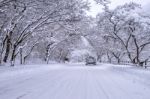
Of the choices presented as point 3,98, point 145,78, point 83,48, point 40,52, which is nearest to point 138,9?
point 145,78

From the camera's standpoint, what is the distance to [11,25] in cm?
2100

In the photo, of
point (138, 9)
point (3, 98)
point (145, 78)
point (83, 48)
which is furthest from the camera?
point (83, 48)

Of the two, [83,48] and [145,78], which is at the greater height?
[83,48]

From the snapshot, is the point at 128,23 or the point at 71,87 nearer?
the point at 71,87

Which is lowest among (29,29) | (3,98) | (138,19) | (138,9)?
(3,98)

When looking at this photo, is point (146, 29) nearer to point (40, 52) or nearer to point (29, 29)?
point (29, 29)

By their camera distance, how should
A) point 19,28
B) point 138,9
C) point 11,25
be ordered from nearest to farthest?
point 11,25 → point 19,28 → point 138,9

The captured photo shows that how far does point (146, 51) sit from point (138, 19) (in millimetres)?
29421

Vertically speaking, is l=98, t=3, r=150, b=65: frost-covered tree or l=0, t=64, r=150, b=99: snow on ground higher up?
l=98, t=3, r=150, b=65: frost-covered tree

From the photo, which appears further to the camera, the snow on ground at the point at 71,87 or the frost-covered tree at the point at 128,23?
the frost-covered tree at the point at 128,23

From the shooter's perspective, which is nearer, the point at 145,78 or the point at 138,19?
the point at 145,78

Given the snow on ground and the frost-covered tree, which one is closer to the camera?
the snow on ground

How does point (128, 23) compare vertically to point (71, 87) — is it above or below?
above

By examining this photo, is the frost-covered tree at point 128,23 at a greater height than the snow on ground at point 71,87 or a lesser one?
greater
